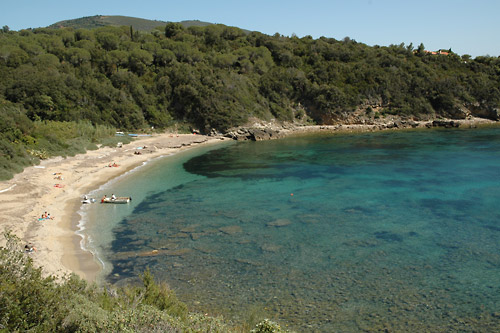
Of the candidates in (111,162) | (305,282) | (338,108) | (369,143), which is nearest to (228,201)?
(305,282)

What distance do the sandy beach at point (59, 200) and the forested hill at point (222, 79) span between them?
34.2ft

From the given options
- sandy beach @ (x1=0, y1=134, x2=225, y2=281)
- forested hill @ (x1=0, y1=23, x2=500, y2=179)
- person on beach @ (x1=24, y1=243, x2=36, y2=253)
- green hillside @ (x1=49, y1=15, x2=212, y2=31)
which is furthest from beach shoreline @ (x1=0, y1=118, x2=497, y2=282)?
green hillside @ (x1=49, y1=15, x2=212, y2=31)

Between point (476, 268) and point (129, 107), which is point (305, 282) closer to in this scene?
point (476, 268)

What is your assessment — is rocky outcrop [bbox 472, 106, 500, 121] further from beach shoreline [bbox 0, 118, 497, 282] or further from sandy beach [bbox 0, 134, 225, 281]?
sandy beach [bbox 0, 134, 225, 281]

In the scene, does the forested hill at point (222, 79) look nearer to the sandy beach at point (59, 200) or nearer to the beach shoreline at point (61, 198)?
the beach shoreline at point (61, 198)

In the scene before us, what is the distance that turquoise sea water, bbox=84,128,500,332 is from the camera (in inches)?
468

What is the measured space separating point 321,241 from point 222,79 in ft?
153

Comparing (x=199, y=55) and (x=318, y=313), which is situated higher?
(x=199, y=55)

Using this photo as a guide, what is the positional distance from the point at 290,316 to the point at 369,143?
38.5m

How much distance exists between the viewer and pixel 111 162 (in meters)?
34.0

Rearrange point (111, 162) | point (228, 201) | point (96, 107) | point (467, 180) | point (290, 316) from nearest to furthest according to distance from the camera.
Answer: point (290, 316) < point (228, 201) < point (467, 180) < point (111, 162) < point (96, 107)

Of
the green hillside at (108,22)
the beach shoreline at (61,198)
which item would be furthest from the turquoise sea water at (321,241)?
the green hillside at (108,22)

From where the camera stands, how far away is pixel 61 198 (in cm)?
2286

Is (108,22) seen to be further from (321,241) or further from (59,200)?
(321,241)
